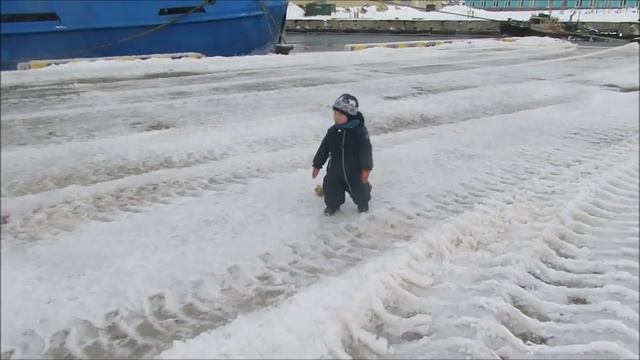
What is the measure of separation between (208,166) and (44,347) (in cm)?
303

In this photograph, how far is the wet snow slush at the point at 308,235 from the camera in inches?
107

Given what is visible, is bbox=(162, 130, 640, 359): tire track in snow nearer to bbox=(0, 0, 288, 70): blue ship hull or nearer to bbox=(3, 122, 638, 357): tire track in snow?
bbox=(3, 122, 638, 357): tire track in snow

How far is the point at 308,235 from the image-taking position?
13.0 feet

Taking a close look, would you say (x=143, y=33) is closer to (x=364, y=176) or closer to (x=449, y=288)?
(x=364, y=176)

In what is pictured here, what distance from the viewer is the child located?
3894 mm

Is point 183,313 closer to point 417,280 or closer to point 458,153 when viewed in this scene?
point 417,280

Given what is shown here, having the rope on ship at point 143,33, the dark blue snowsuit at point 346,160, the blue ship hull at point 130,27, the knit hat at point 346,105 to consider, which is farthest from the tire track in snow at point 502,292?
the rope on ship at point 143,33

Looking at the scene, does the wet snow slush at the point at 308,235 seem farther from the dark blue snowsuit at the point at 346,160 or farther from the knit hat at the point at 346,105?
the knit hat at the point at 346,105

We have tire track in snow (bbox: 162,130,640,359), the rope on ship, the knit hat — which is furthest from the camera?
the rope on ship

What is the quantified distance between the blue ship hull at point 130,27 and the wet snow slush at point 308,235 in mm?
7398

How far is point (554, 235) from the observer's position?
3854 mm

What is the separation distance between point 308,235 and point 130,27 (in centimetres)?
1319

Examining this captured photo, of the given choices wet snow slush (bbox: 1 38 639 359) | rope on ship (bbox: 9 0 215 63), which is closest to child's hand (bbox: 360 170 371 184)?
wet snow slush (bbox: 1 38 639 359)

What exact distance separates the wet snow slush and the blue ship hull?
7398 millimetres
